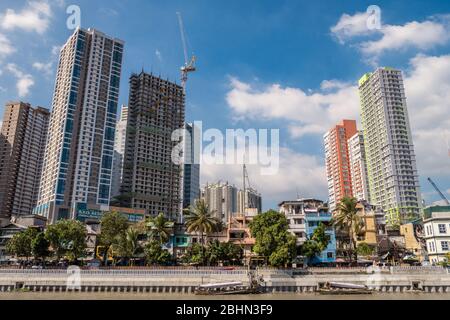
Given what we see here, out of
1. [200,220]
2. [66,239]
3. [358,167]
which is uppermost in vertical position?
[358,167]

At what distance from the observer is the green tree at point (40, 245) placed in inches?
2355

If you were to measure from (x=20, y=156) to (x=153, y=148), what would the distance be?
64.2 meters

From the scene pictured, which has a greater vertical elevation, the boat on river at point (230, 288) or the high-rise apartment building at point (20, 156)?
the high-rise apartment building at point (20, 156)

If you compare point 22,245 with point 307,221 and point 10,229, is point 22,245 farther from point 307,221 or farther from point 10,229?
point 307,221

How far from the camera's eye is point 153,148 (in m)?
180

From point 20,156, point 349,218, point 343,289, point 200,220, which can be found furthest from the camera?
point 20,156

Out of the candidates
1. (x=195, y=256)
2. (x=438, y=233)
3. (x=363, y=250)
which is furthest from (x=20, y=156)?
(x=438, y=233)

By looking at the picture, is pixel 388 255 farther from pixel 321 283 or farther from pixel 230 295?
pixel 230 295

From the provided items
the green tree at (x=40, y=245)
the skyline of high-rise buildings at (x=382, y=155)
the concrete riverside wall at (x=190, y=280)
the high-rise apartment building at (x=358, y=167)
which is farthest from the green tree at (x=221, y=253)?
the high-rise apartment building at (x=358, y=167)

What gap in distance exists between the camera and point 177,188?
182m

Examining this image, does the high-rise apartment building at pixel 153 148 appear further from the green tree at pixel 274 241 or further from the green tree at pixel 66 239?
the green tree at pixel 274 241

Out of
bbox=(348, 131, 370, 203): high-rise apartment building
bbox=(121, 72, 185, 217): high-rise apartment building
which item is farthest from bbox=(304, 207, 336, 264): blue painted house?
bbox=(348, 131, 370, 203): high-rise apartment building

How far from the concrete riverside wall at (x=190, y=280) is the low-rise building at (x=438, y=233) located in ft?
56.3

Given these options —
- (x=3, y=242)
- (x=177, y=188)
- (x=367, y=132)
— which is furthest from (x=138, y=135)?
(x=367, y=132)
